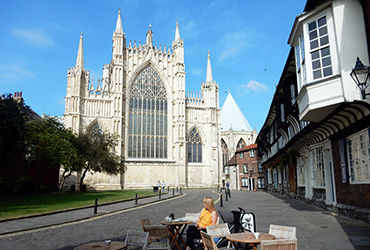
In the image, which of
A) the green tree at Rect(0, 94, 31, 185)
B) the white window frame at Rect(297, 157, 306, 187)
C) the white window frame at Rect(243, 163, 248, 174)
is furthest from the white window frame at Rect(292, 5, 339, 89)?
the white window frame at Rect(243, 163, 248, 174)

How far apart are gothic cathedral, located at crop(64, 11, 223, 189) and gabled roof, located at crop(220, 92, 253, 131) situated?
2300cm

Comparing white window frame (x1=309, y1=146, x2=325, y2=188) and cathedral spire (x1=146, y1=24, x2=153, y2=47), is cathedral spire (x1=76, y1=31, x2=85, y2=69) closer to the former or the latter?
cathedral spire (x1=146, y1=24, x2=153, y2=47)

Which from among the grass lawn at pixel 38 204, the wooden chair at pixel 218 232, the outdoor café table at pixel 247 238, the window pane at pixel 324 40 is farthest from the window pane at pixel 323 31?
the grass lawn at pixel 38 204

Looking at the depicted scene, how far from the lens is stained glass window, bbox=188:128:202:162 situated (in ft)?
165

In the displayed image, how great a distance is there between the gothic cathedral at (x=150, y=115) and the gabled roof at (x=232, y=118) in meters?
23.0

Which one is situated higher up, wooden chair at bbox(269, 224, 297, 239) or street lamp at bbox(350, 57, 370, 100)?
street lamp at bbox(350, 57, 370, 100)

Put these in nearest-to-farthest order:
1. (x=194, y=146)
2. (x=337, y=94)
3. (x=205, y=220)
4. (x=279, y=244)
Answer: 1. (x=279, y=244)
2. (x=205, y=220)
3. (x=337, y=94)
4. (x=194, y=146)

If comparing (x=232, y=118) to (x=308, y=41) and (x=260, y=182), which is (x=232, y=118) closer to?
(x=260, y=182)

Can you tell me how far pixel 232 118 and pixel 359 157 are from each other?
67.2 m

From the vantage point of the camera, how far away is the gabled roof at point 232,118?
75438 mm

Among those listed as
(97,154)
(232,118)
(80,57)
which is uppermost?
(80,57)

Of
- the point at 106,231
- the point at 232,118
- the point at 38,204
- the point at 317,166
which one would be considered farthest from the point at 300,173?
the point at 232,118

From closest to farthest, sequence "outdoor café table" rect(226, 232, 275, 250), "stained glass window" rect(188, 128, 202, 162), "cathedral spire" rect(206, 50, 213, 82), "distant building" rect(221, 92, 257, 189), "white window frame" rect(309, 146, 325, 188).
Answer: "outdoor café table" rect(226, 232, 275, 250), "white window frame" rect(309, 146, 325, 188), "stained glass window" rect(188, 128, 202, 162), "cathedral spire" rect(206, 50, 213, 82), "distant building" rect(221, 92, 257, 189)

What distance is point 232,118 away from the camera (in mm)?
77562
